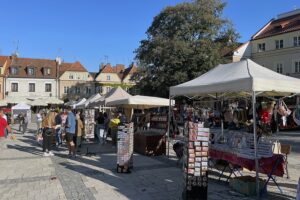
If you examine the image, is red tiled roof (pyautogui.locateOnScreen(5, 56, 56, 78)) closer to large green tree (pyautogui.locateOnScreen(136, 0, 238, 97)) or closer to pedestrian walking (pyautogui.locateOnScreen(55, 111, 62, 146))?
large green tree (pyautogui.locateOnScreen(136, 0, 238, 97))

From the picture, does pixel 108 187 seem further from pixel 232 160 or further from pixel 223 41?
pixel 223 41

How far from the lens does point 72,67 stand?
6381 cm

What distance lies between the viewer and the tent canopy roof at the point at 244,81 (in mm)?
7547

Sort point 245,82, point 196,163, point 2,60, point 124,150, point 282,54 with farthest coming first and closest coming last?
point 2,60 < point 282,54 < point 124,150 < point 245,82 < point 196,163

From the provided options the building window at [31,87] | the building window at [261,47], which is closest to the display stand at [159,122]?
the building window at [261,47]

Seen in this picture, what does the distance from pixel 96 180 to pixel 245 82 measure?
4.28 m

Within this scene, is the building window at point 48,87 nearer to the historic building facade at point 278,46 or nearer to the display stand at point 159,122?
the historic building facade at point 278,46

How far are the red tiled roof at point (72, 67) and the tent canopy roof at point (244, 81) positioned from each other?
55.7 meters

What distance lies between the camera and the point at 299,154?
13758 mm

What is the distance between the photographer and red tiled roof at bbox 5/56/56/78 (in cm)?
6062

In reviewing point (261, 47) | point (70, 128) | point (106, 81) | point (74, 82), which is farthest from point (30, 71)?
point (70, 128)

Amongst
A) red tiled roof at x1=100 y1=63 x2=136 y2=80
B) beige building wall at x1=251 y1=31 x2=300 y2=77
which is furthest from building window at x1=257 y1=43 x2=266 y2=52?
red tiled roof at x1=100 y1=63 x2=136 y2=80

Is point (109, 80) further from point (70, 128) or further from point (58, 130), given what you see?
point (70, 128)

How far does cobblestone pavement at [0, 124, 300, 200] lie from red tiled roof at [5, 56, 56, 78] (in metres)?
51.2
